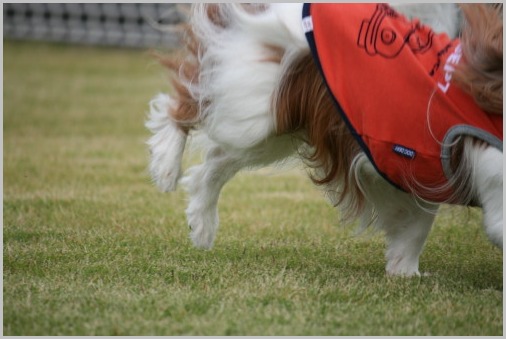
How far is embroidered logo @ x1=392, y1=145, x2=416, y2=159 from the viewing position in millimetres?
3746

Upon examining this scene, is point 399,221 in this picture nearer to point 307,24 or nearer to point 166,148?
point 307,24

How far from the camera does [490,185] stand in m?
3.62

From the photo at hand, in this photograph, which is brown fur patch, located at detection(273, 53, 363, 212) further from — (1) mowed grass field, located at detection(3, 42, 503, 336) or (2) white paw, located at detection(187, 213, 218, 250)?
(2) white paw, located at detection(187, 213, 218, 250)

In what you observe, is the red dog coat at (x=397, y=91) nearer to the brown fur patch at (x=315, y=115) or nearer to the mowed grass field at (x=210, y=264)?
the brown fur patch at (x=315, y=115)

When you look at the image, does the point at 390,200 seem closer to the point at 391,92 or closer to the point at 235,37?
the point at 391,92

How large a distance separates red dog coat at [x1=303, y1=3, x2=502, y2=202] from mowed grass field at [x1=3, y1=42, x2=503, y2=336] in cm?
61

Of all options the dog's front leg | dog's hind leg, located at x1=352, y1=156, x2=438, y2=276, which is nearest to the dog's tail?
dog's hind leg, located at x1=352, y1=156, x2=438, y2=276

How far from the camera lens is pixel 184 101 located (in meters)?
4.41

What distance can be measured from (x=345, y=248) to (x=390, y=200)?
0.79 meters

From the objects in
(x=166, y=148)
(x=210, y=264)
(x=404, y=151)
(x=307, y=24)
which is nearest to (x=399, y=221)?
(x=404, y=151)

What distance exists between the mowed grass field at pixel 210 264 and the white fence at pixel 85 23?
8181 mm

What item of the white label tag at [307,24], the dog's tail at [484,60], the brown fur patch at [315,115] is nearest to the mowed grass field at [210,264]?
the brown fur patch at [315,115]

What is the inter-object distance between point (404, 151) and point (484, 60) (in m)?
0.51

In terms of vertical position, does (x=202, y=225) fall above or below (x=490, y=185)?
below
